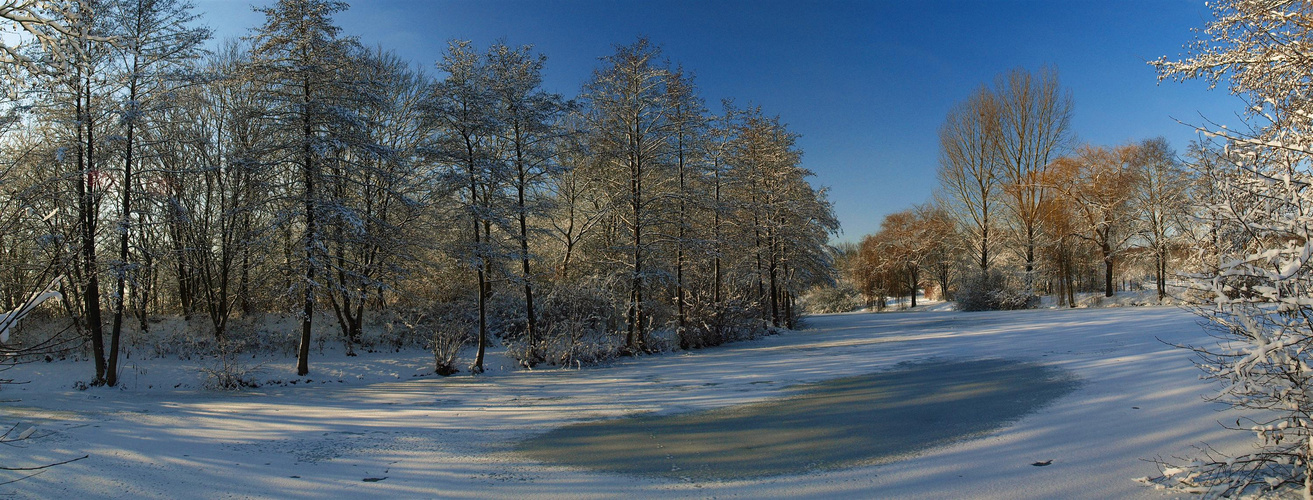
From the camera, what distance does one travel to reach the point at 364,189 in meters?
14.6

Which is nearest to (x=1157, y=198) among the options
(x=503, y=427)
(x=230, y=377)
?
(x=503, y=427)

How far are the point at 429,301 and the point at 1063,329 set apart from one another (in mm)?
18414

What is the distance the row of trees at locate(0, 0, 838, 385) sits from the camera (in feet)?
39.6

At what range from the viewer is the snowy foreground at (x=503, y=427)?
5293 millimetres

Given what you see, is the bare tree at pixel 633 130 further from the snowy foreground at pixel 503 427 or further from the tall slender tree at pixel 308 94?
the tall slender tree at pixel 308 94

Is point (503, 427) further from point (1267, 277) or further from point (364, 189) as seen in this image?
point (364, 189)

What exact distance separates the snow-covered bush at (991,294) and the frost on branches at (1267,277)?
28.3m

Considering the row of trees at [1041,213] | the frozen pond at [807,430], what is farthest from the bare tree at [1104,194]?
the frozen pond at [807,430]

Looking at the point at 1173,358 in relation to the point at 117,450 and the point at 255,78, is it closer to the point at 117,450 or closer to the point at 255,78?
the point at 117,450

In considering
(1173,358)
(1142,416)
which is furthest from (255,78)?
(1173,358)

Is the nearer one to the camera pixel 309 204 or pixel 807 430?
pixel 807 430

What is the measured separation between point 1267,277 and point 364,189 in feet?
50.2

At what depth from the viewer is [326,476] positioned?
5.80m

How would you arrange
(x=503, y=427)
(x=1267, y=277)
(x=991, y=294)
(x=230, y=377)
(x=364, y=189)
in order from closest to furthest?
(x=1267, y=277)
(x=503, y=427)
(x=230, y=377)
(x=364, y=189)
(x=991, y=294)
